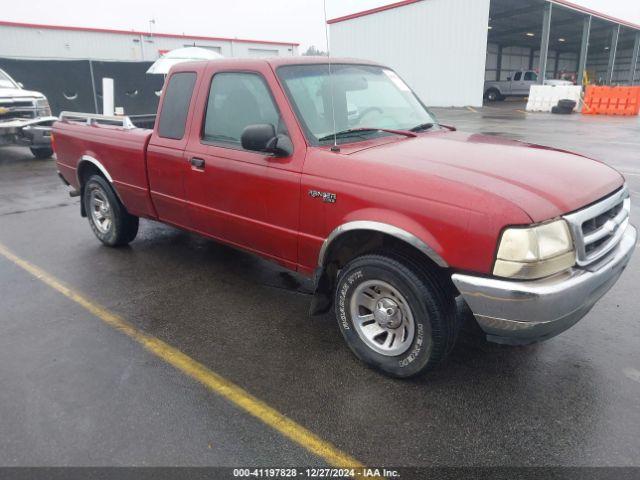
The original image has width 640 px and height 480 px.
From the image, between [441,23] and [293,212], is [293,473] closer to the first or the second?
[293,212]

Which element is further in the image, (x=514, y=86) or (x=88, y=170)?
(x=514, y=86)

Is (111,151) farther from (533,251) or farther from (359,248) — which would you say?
(533,251)

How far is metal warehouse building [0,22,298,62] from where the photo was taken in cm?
2772

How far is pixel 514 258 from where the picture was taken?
2457mm

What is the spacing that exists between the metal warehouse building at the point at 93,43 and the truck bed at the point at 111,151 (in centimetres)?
2670

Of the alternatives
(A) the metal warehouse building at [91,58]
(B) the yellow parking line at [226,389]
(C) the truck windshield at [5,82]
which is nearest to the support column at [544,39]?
(A) the metal warehouse building at [91,58]

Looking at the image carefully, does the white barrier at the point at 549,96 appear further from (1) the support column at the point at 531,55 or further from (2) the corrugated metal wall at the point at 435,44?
(1) the support column at the point at 531,55

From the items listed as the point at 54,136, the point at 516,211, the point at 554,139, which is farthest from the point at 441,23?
the point at 516,211

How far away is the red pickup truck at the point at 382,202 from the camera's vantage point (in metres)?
2.53

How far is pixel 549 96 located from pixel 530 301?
25.4 m

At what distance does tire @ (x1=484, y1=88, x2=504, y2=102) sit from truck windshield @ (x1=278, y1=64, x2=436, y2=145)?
1291 inches

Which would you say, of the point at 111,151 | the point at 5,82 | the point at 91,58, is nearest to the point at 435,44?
the point at 91,58

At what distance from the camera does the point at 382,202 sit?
2.88 m

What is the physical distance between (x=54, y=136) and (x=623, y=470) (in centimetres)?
618
